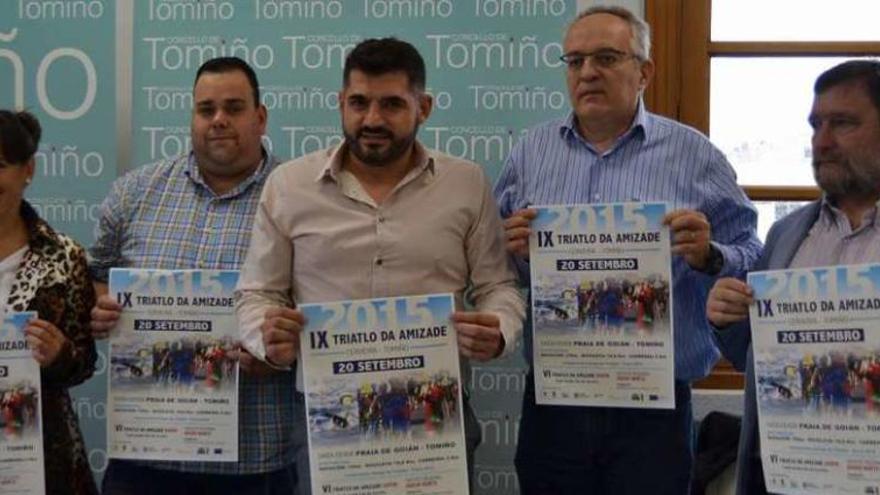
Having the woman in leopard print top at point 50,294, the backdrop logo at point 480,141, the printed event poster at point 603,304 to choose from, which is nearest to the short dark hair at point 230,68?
the woman in leopard print top at point 50,294

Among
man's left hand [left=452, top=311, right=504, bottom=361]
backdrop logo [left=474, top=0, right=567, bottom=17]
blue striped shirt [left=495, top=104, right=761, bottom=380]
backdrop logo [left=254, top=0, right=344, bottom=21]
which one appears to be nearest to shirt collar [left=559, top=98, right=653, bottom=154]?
blue striped shirt [left=495, top=104, right=761, bottom=380]

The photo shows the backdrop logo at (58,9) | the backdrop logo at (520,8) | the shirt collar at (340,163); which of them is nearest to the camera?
the shirt collar at (340,163)

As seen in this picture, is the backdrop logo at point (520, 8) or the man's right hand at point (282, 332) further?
the backdrop logo at point (520, 8)

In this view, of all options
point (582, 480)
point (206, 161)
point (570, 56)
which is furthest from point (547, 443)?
point (206, 161)

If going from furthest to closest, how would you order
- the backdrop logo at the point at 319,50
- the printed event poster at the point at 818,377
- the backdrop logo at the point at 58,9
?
the backdrop logo at the point at 58,9, the backdrop logo at the point at 319,50, the printed event poster at the point at 818,377

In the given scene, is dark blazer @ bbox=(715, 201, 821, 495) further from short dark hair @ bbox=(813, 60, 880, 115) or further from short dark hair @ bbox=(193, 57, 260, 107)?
short dark hair @ bbox=(193, 57, 260, 107)

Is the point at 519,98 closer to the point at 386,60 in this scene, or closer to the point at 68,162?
the point at 386,60

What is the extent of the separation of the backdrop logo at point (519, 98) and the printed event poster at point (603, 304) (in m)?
1.05

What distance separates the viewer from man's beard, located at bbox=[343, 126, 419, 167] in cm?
259

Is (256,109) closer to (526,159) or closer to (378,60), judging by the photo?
(378,60)

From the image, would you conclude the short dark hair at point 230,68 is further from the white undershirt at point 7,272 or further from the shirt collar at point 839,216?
the shirt collar at point 839,216

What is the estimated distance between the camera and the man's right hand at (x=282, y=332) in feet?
8.13

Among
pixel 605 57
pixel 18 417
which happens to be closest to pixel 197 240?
pixel 18 417

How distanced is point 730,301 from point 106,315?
167 centimetres
